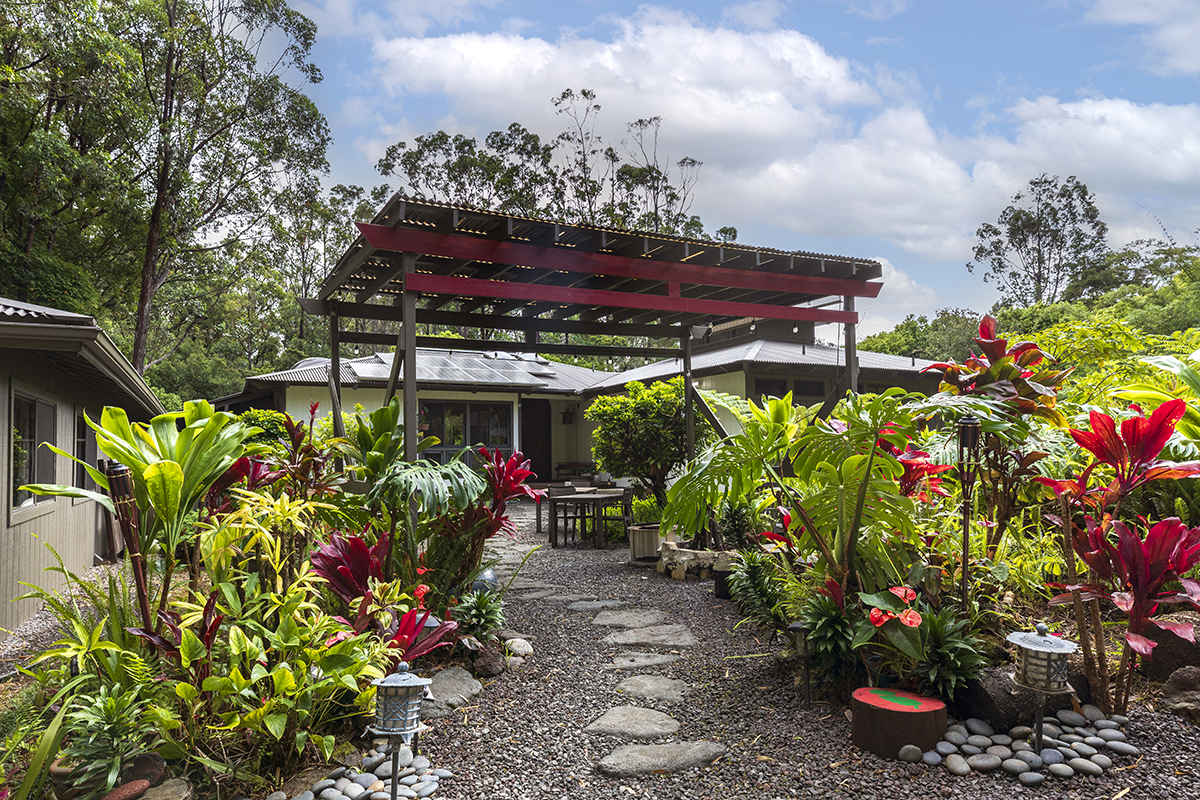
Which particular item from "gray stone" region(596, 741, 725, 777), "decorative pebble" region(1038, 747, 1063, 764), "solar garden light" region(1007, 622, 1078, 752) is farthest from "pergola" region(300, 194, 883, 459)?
"decorative pebble" region(1038, 747, 1063, 764)

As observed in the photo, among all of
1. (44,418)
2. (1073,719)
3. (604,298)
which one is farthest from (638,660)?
(44,418)

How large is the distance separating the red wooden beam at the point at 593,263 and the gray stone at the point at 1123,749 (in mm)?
4333

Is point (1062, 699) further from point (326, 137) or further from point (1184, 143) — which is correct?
point (1184, 143)

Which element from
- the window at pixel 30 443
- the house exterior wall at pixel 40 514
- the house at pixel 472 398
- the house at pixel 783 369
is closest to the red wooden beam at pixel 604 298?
the house exterior wall at pixel 40 514

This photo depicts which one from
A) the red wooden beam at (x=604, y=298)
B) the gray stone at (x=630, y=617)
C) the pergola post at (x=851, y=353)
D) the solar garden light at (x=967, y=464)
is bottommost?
the gray stone at (x=630, y=617)

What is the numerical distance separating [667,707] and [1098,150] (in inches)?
945

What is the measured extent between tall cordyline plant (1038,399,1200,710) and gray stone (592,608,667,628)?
278 centimetres

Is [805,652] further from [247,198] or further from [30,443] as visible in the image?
[247,198]

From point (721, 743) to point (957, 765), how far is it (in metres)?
0.90

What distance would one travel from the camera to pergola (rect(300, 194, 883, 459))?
15.6 feet

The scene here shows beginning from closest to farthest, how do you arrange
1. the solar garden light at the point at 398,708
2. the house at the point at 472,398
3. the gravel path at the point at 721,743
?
the solar garden light at the point at 398,708, the gravel path at the point at 721,743, the house at the point at 472,398

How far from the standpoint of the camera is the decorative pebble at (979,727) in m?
2.69

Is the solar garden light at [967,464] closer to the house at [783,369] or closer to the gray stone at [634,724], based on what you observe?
the gray stone at [634,724]

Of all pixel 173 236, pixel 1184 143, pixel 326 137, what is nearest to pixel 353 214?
pixel 326 137
